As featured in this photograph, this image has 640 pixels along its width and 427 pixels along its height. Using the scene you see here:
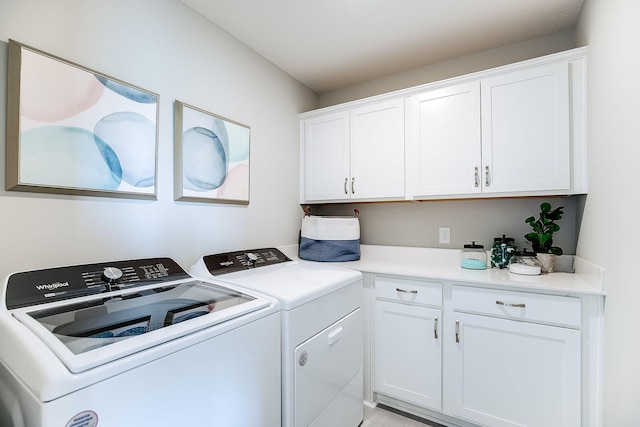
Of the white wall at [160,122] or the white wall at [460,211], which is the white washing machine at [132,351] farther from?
the white wall at [460,211]

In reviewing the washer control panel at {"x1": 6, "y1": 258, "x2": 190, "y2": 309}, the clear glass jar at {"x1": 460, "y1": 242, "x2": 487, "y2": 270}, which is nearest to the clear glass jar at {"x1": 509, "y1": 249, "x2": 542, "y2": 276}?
the clear glass jar at {"x1": 460, "y1": 242, "x2": 487, "y2": 270}

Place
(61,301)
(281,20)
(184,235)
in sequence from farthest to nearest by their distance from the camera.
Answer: (281,20) < (184,235) < (61,301)

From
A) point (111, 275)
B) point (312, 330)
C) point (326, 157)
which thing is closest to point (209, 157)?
point (111, 275)

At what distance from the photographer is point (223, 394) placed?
2.80ft

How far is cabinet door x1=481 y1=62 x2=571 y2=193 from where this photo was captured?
5.22 ft

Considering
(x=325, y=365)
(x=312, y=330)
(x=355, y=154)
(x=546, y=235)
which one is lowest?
(x=325, y=365)

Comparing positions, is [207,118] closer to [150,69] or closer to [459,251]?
[150,69]

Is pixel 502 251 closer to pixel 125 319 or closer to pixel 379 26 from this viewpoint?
pixel 379 26

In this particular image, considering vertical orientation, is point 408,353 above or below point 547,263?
below

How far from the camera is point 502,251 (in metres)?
1.90

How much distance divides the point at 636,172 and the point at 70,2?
223cm

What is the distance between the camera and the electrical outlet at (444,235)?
2186mm

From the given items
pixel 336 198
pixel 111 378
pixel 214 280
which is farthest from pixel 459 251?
pixel 111 378

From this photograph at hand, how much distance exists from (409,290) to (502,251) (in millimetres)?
694
